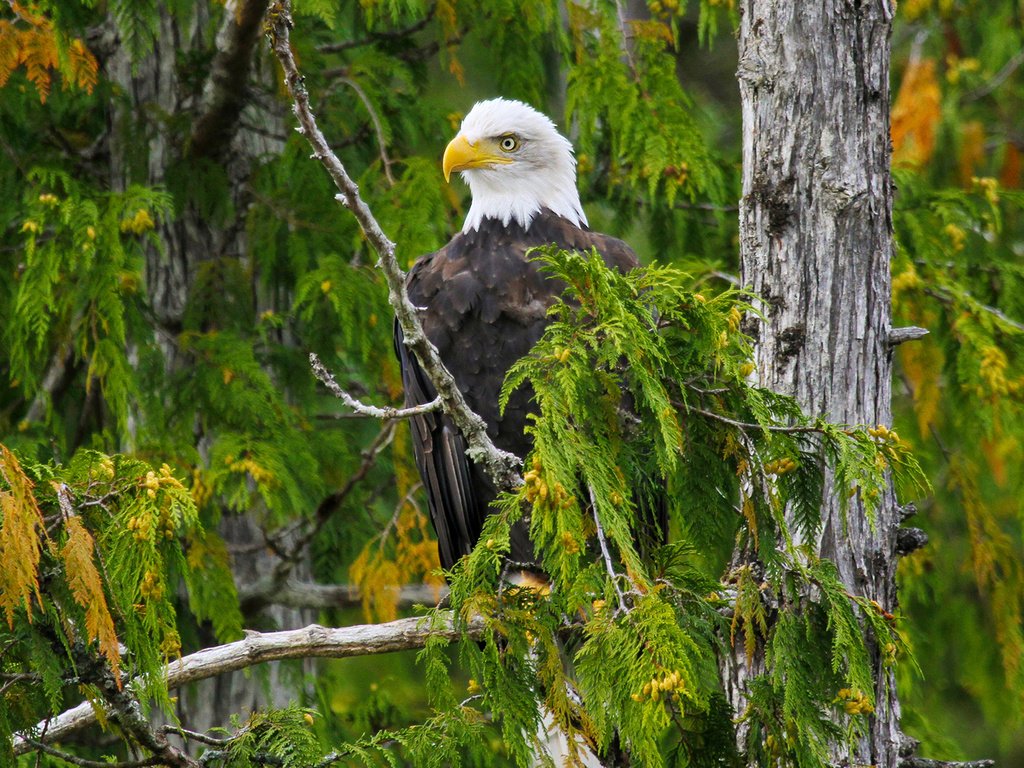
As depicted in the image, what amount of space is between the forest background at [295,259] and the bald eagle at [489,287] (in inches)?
8.8

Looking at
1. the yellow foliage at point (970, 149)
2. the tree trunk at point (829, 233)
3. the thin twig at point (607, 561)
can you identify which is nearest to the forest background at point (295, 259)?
the tree trunk at point (829, 233)

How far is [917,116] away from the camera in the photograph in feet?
25.1

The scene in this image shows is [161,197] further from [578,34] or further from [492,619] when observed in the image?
[492,619]

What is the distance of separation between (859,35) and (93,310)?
8.31 feet

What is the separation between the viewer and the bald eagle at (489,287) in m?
3.86

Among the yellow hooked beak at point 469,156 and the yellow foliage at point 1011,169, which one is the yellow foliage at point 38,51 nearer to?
the yellow hooked beak at point 469,156

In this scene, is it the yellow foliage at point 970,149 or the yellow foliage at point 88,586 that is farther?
the yellow foliage at point 970,149

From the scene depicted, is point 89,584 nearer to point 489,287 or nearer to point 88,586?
point 88,586

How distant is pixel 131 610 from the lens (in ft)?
7.97

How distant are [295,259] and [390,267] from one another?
2.21m

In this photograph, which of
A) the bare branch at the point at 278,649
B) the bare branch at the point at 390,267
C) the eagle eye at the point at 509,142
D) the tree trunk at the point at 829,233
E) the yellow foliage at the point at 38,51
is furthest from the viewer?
the eagle eye at the point at 509,142

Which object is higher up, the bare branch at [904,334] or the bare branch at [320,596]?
the bare branch at [904,334]

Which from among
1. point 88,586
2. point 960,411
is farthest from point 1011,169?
point 88,586

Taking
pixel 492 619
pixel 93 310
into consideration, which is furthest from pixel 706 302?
pixel 93 310
